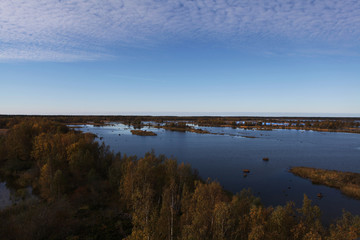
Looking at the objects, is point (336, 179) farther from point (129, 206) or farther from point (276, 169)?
point (129, 206)

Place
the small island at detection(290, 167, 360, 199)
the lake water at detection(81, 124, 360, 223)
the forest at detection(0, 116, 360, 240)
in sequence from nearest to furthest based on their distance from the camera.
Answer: the forest at detection(0, 116, 360, 240) < the lake water at detection(81, 124, 360, 223) < the small island at detection(290, 167, 360, 199)

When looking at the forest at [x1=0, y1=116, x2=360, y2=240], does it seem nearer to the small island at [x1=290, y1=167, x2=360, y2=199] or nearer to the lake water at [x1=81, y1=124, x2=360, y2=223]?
the lake water at [x1=81, y1=124, x2=360, y2=223]

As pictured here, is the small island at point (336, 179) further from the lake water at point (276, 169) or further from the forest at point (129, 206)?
the forest at point (129, 206)

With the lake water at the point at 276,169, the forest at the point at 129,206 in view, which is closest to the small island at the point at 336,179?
the lake water at the point at 276,169

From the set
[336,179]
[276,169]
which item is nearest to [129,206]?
Result: [276,169]

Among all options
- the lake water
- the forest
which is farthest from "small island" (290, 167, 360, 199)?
the forest

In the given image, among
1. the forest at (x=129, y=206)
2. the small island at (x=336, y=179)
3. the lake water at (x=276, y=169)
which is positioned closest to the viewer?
the forest at (x=129, y=206)

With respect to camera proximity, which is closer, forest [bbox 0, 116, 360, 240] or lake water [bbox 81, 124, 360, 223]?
forest [bbox 0, 116, 360, 240]
